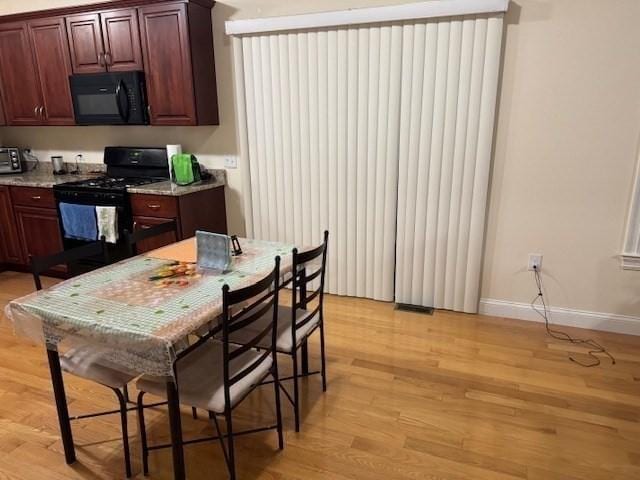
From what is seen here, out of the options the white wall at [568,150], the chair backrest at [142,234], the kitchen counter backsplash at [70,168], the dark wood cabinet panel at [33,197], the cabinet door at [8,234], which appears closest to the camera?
the chair backrest at [142,234]

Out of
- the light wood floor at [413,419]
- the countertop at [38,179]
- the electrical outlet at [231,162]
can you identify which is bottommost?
the light wood floor at [413,419]

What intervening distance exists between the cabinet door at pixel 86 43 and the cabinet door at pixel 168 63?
1.45ft

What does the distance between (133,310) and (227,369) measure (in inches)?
16.4

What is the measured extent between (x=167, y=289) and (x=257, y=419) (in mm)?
859

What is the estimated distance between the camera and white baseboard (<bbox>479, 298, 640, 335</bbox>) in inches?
119

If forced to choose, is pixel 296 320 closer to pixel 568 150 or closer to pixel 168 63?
pixel 568 150

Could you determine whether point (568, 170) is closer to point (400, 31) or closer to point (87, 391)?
point (400, 31)

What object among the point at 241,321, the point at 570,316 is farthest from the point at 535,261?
the point at 241,321

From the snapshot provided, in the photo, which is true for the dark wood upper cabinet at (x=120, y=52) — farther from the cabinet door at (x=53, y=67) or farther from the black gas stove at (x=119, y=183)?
the black gas stove at (x=119, y=183)

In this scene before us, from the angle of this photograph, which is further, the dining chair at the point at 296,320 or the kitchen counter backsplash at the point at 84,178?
the kitchen counter backsplash at the point at 84,178

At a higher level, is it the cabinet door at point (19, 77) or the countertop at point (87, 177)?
the cabinet door at point (19, 77)

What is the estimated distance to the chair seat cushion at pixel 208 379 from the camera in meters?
1.69

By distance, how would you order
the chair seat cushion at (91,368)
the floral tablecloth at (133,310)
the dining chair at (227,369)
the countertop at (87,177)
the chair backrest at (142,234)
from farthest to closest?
1. the countertop at (87,177)
2. the chair backrest at (142,234)
3. the chair seat cushion at (91,368)
4. the dining chair at (227,369)
5. the floral tablecloth at (133,310)

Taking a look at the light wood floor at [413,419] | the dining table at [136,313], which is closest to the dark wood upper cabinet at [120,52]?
the dining table at [136,313]
